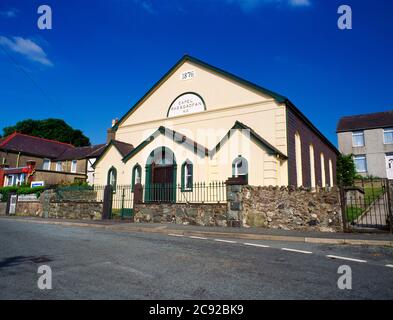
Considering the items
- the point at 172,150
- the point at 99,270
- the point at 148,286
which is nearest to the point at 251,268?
the point at 148,286

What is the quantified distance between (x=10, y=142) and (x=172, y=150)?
113ft

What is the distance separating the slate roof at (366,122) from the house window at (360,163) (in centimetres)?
393

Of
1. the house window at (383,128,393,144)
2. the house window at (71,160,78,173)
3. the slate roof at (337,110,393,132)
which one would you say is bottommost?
the house window at (71,160,78,173)

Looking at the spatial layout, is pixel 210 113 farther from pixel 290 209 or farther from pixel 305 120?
pixel 290 209

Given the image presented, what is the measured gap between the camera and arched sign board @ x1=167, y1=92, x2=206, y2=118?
20.2 m

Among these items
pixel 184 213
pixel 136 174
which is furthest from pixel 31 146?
pixel 184 213

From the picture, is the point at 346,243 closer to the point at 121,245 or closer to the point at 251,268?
the point at 251,268

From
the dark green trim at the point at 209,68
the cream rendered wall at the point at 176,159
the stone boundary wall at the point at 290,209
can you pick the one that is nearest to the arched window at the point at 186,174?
the cream rendered wall at the point at 176,159

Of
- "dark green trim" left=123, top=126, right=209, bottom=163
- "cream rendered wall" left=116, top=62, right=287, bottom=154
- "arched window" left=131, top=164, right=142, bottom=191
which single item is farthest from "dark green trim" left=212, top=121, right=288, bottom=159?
"arched window" left=131, top=164, right=142, bottom=191

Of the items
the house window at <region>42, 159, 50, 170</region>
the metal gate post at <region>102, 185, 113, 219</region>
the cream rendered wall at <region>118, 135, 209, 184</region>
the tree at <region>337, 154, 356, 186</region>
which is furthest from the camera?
the house window at <region>42, 159, 50, 170</region>

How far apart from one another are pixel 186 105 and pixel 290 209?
12.0 meters

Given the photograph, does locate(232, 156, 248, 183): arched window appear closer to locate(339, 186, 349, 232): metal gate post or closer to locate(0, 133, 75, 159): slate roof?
locate(339, 186, 349, 232): metal gate post

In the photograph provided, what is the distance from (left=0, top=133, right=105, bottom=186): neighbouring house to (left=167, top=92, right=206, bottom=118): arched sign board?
18.4 meters

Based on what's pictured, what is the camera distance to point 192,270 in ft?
16.8
